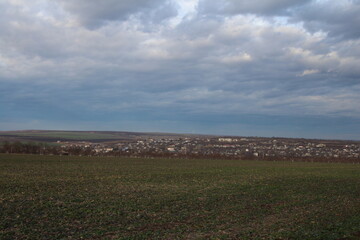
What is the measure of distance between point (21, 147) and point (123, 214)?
72753mm

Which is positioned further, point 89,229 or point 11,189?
point 11,189

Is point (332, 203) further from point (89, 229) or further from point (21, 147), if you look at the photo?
point (21, 147)

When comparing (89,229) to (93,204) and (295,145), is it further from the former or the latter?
(295,145)

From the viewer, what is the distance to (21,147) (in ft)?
262

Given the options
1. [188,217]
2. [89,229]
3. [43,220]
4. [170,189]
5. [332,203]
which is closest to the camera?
[89,229]

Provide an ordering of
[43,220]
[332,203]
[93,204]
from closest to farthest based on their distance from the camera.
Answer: [43,220]
[93,204]
[332,203]

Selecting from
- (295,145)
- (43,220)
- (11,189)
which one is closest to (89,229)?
(43,220)

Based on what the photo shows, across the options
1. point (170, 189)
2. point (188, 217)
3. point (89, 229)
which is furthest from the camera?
point (170, 189)

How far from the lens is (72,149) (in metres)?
84.8

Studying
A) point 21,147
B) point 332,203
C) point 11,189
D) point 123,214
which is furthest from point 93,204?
point 21,147

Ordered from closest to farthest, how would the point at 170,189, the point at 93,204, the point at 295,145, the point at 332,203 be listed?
the point at 93,204
the point at 332,203
the point at 170,189
the point at 295,145

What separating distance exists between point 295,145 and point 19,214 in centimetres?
13079

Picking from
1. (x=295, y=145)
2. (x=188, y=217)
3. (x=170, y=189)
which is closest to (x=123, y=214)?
(x=188, y=217)

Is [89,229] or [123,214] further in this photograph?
[123,214]
